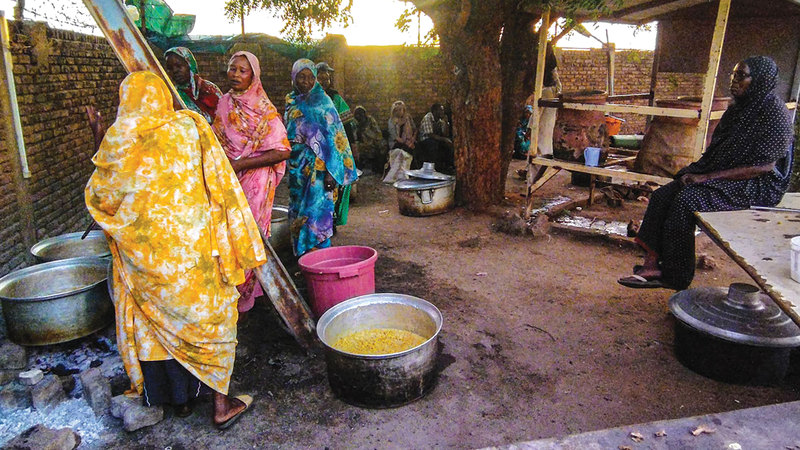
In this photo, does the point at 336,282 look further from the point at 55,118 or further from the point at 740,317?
the point at 55,118

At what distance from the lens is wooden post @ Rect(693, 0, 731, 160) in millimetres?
4273

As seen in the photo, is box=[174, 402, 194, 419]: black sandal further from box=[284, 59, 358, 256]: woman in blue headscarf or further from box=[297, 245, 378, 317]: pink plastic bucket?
box=[284, 59, 358, 256]: woman in blue headscarf

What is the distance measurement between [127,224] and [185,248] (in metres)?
0.27

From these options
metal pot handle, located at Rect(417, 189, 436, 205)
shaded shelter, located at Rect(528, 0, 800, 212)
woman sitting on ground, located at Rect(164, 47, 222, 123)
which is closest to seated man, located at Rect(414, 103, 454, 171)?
metal pot handle, located at Rect(417, 189, 436, 205)

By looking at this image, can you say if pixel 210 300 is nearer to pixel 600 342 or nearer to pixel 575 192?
pixel 600 342

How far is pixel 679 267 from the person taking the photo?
3.69m

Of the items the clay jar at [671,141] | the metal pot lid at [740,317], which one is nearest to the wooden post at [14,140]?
the metal pot lid at [740,317]

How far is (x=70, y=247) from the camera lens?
3.83 metres

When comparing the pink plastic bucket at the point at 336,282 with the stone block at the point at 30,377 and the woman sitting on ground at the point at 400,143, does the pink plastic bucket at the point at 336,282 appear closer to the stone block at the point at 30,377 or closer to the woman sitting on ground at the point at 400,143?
the stone block at the point at 30,377

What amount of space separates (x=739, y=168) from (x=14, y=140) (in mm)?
5575

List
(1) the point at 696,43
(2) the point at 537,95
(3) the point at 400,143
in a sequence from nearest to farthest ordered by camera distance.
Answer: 1. (2) the point at 537,95
2. (1) the point at 696,43
3. (3) the point at 400,143

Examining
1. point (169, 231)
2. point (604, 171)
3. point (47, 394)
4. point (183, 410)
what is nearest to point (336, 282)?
point (183, 410)

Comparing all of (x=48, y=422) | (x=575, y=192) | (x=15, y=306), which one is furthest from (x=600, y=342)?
(x=575, y=192)

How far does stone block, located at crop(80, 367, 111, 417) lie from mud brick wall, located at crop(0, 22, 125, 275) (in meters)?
1.83
